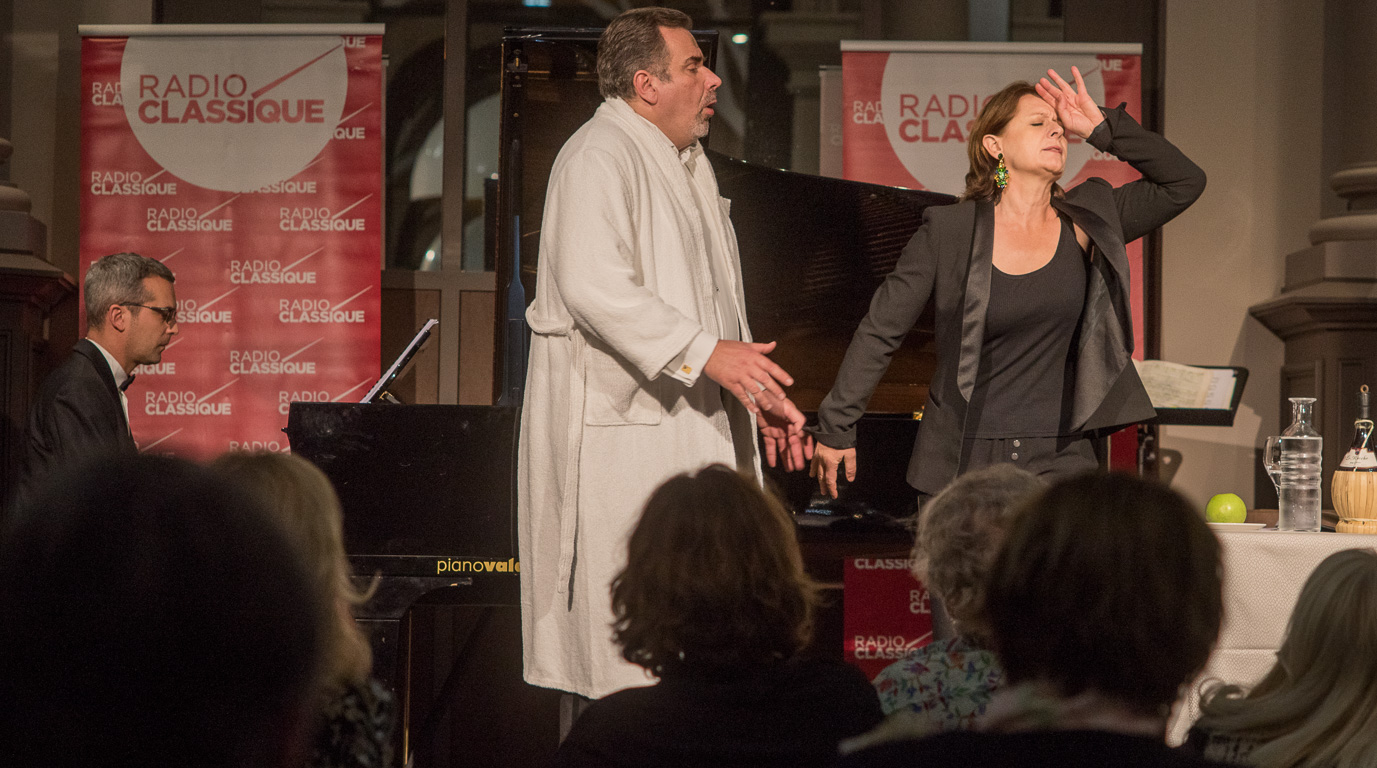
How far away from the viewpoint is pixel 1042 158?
259 centimetres

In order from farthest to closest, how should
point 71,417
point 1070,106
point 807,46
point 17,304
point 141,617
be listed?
point 807,46 < point 17,304 < point 71,417 < point 1070,106 < point 141,617

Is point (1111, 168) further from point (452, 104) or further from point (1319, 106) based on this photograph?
point (452, 104)

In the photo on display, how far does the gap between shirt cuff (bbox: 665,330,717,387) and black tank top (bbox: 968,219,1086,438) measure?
613 millimetres

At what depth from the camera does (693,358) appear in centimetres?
224

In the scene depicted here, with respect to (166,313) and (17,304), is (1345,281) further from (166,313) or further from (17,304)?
(17,304)

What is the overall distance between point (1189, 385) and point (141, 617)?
4638 mm

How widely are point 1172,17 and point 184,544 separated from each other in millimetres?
6205

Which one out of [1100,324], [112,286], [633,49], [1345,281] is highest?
[633,49]

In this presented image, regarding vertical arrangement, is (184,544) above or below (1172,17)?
below

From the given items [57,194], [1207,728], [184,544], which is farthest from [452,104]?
[184,544]

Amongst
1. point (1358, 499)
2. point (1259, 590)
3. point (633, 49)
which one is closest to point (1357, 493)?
point (1358, 499)

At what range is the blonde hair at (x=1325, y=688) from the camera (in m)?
1.29

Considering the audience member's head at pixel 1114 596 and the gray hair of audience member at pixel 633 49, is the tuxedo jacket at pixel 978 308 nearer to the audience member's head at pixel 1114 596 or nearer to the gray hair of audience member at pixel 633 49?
the gray hair of audience member at pixel 633 49

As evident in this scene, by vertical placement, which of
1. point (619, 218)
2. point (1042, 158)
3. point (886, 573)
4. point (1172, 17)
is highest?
point (1172, 17)
